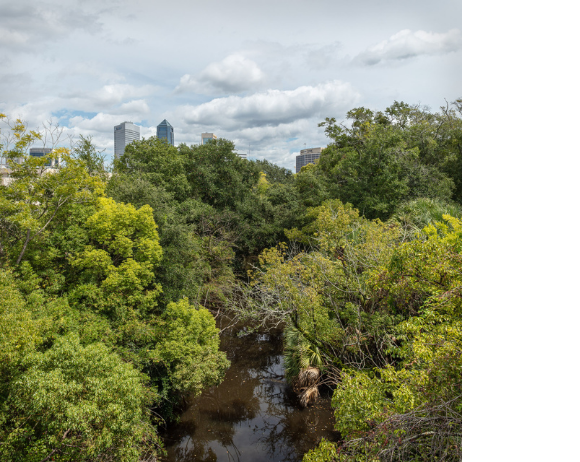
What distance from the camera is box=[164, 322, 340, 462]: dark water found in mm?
9680

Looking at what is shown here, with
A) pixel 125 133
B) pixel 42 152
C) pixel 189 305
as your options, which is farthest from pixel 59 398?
pixel 125 133

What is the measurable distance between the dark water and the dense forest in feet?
2.18

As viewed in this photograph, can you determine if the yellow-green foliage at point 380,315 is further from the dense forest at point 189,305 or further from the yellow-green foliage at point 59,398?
the yellow-green foliage at point 59,398

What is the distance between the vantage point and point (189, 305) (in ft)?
39.7

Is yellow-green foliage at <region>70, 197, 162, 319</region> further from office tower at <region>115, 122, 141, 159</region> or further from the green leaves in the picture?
office tower at <region>115, 122, 141, 159</region>

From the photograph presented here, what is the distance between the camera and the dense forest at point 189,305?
17.5ft

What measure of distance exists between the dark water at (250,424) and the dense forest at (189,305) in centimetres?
66

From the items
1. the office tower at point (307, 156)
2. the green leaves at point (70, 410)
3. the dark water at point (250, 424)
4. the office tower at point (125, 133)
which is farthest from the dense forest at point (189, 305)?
the office tower at point (307, 156)

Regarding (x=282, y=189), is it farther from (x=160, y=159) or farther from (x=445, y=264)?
(x=445, y=264)

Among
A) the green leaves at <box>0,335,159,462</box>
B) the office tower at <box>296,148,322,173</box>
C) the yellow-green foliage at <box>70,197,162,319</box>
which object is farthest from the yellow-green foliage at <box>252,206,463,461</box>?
the office tower at <box>296,148,322,173</box>
